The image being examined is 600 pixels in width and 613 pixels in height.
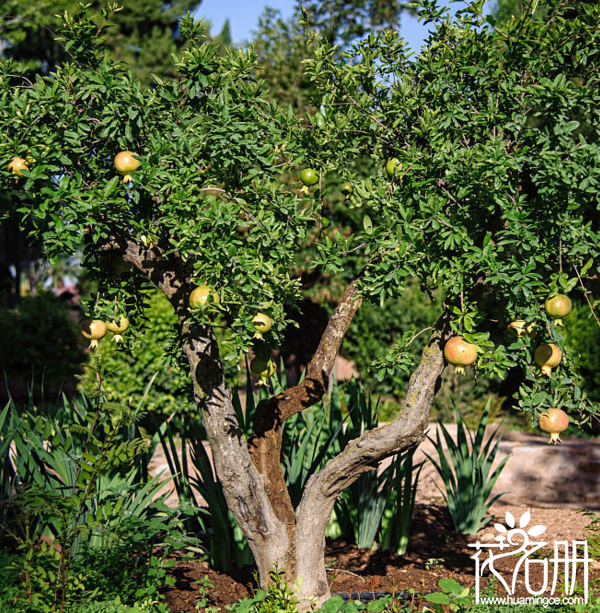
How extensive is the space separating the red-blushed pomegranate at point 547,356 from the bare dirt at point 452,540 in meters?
0.89

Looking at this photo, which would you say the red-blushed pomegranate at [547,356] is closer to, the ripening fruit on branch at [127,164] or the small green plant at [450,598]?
the small green plant at [450,598]

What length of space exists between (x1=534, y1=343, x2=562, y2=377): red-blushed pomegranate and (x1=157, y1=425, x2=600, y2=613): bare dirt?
892 mm

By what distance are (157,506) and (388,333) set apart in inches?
246

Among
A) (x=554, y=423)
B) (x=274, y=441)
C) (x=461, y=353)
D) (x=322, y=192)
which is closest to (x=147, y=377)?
(x=274, y=441)

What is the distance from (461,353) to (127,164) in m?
1.46

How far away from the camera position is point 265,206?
260 cm

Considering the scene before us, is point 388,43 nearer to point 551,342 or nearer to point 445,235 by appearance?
point 445,235

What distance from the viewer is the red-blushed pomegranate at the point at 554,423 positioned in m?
2.45

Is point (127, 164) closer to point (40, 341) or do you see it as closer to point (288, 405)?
point (288, 405)

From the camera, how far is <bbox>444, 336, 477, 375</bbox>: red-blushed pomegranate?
7.93ft

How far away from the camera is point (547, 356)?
2.50 m

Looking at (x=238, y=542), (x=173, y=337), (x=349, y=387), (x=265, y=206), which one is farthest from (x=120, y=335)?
(x=349, y=387)

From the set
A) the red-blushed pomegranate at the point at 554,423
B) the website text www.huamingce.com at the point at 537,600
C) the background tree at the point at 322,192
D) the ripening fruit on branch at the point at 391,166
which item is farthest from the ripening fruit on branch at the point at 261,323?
the website text www.huamingce.com at the point at 537,600

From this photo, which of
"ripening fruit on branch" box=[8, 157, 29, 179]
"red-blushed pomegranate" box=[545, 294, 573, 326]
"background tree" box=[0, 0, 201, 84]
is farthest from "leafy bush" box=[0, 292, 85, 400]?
"background tree" box=[0, 0, 201, 84]
